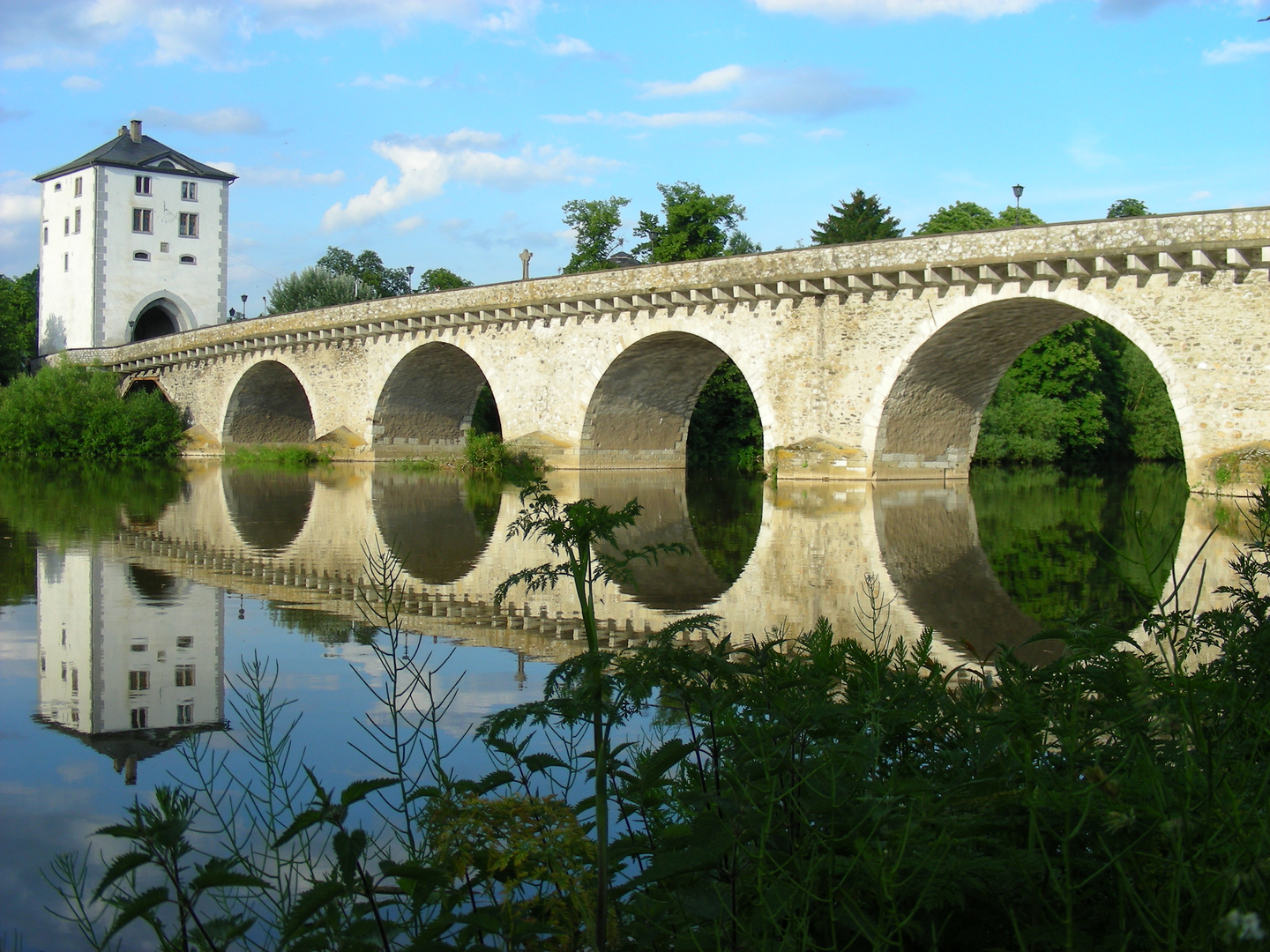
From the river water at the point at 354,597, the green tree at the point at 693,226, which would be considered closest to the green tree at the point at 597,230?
the green tree at the point at 693,226

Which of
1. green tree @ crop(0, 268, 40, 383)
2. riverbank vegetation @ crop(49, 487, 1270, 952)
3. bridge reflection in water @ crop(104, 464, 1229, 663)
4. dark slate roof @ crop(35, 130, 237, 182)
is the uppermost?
dark slate roof @ crop(35, 130, 237, 182)

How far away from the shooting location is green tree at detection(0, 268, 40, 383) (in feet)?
136

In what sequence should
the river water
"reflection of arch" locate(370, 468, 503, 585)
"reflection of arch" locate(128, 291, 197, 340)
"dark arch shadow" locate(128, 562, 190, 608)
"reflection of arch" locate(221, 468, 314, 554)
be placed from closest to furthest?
the river water
"dark arch shadow" locate(128, 562, 190, 608)
"reflection of arch" locate(370, 468, 503, 585)
"reflection of arch" locate(221, 468, 314, 554)
"reflection of arch" locate(128, 291, 197, 340)

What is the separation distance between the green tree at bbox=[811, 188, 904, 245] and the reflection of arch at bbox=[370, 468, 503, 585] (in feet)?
87.7

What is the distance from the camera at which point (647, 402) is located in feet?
88.9

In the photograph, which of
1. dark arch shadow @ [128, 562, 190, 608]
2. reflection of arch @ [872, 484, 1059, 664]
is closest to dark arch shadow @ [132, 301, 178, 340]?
reflection of arch @ [872, 484, 1059, 664]

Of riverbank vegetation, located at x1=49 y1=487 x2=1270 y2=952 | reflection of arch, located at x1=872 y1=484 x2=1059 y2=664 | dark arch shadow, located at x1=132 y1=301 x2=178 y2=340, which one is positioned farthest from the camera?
dark arch shadow, located at x1=132 y1=301 x2=178 y2=340

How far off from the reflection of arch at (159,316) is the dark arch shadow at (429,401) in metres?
15.1

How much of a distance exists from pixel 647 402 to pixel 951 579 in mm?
19069

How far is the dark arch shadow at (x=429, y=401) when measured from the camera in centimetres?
3028

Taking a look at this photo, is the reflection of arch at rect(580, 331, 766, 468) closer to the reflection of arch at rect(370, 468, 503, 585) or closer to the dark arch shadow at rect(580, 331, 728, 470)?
the dark arch shadow at rect(580, 331, 728, 470)

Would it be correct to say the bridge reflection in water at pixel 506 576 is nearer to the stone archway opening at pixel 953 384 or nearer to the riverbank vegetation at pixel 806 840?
the riverbank vegetation at pixel 806 840

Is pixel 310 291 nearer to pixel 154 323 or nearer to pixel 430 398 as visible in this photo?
pixel 154 323

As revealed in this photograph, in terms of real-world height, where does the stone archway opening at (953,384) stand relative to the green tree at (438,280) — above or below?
below
